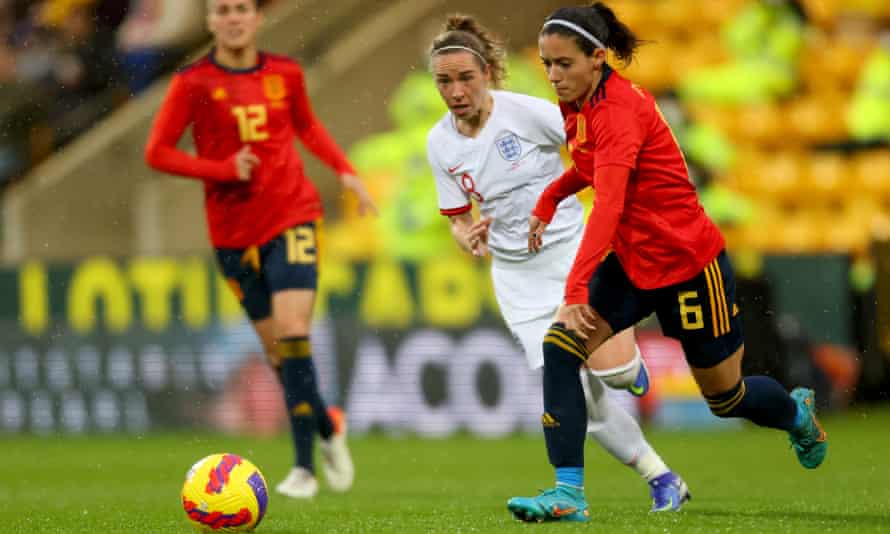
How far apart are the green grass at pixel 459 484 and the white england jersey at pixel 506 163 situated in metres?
1.22

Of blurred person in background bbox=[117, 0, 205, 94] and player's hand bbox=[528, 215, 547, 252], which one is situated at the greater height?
player's hand bbox=[528, 215, 547, 252]

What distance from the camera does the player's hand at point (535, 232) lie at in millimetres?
6525

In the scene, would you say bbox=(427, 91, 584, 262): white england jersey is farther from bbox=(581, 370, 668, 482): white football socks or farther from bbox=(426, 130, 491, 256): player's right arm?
bbox=(581, 370, 668, 482): white football socks

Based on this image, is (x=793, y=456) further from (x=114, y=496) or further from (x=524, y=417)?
(x=114, y=496)

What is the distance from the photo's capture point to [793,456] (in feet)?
35.1

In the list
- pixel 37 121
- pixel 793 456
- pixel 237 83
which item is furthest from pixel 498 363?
pixel 37 121

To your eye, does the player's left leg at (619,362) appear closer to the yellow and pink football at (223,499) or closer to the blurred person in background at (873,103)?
the yellow and pink football at (223,499)

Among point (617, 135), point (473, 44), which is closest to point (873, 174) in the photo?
point (473, 44)

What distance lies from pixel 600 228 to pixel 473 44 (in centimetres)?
150

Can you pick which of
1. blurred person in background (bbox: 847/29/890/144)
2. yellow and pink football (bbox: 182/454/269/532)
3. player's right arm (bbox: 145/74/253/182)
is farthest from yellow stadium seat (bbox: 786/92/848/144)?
yellow and pink football (bbox: 182/454/269/532)

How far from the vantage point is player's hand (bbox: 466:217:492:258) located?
6.66 meters

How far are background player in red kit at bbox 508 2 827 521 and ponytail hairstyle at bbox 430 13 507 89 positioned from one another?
0.89 metres

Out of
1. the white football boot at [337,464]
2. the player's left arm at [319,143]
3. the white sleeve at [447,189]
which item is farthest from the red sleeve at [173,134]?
the white football boot at [337,464]

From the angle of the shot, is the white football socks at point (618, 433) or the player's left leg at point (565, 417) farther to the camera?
the white football socks at point (618, 433)
